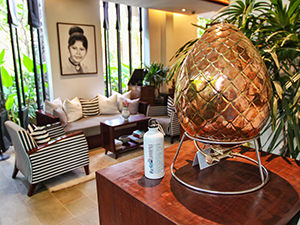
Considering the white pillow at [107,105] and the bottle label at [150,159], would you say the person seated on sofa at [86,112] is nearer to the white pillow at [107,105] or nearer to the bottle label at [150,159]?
the white pillow at [107,105]

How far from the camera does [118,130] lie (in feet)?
14.4

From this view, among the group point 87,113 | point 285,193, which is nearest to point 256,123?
point 285,193

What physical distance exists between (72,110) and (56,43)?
1407mm

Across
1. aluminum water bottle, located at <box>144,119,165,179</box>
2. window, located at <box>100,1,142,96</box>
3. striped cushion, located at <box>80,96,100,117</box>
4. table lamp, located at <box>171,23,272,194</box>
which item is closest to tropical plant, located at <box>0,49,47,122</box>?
striped cushion, located at <box>80,96,100,117</box>

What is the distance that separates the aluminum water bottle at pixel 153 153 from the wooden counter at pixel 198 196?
1.2 inches

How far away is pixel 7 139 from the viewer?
4.46 metres

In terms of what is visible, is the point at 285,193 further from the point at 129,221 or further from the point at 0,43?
the point at 0,43

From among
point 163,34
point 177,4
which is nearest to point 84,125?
point 177,4

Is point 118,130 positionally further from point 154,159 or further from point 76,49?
point 154,159

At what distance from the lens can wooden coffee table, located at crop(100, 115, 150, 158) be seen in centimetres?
403

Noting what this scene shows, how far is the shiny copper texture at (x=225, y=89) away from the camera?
0.72 metres

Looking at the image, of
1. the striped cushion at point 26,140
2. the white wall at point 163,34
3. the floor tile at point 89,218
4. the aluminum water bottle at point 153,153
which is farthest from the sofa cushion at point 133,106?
the aluminum water bottle at point 153,153

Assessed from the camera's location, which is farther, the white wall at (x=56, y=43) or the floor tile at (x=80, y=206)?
the white wall at (x=56, y=43)

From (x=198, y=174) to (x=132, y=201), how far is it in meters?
0.29
